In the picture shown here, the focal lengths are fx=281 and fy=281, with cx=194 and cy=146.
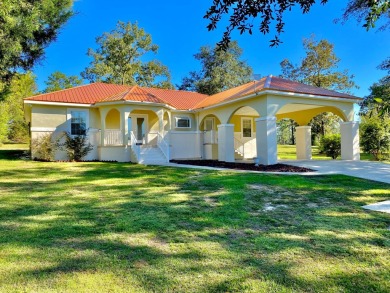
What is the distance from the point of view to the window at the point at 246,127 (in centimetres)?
2123

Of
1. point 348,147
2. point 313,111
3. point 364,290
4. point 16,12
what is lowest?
point 364,290

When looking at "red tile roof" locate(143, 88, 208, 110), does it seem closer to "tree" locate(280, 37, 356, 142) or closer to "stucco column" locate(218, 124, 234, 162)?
"stucco column" locate(218, 124, 234, 162)

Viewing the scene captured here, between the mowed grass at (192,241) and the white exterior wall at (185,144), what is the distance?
12105 millimetres

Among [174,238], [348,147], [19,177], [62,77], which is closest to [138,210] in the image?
[174,238]

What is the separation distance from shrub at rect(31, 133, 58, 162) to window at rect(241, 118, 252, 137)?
12.8m

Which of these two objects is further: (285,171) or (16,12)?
(285,171)

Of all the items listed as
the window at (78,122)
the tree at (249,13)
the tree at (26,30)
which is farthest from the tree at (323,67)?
the tree at (249,13)

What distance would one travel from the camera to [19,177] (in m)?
9.80

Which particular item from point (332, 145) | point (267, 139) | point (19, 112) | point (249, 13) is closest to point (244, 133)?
point (332, 145)

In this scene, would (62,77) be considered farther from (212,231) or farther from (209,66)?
(212,231)

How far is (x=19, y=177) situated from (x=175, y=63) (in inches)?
1225

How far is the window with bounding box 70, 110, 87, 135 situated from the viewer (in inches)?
671

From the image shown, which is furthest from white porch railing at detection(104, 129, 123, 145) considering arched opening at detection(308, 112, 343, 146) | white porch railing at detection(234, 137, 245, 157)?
arched opening at detection(308, 112, 343, 146)

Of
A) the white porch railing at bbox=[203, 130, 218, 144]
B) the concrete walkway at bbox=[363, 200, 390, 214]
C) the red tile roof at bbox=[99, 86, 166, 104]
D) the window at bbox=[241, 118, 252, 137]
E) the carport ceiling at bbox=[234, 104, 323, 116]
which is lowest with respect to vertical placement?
the concrete walkway at bbox=[363, 200, 390, 214]
